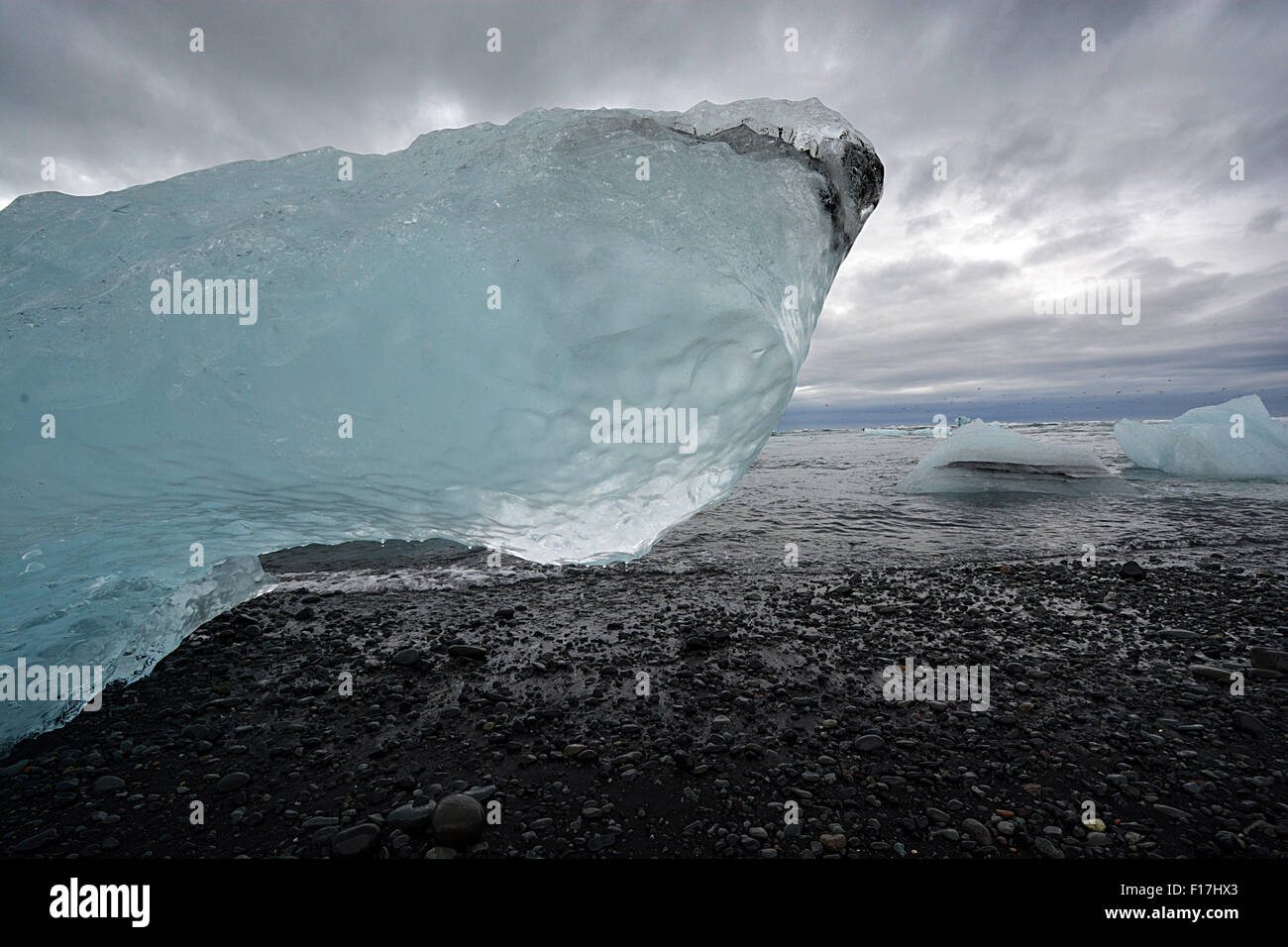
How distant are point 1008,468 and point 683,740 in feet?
53.0

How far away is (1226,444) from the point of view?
55.4 feet

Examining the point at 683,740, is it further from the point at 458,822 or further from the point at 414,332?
the point at 414,332

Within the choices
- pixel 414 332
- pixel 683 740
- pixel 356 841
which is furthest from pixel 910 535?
pixel 356 841

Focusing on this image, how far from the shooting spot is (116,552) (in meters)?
4.44

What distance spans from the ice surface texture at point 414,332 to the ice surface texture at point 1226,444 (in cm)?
2035

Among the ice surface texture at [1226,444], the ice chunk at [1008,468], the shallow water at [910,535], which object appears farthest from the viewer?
the ice surface texture at [1226,444]

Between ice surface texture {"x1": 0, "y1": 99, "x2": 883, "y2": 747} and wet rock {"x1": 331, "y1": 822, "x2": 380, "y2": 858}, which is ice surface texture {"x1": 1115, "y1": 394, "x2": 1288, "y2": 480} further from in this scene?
wet rock {"x1": 331, "y1": 822, "x2": 380, "y2": 858}

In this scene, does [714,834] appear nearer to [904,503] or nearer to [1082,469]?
[904,503]

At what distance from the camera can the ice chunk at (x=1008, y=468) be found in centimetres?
1584

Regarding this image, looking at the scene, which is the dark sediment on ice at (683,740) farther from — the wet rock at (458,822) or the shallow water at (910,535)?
the shallow water at (910,535)

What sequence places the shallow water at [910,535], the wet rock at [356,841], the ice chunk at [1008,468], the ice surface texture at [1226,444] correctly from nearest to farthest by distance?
the wet rock at [356,841], the shallow water at [910,535], the ice chunk at [1008,468], the ice surface texture at [1226,444]

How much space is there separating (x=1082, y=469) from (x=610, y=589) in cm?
1570

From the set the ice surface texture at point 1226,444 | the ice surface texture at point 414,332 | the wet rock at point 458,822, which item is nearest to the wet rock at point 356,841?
the wet rock at point 458,822

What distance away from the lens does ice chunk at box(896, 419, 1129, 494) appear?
15836 mm
